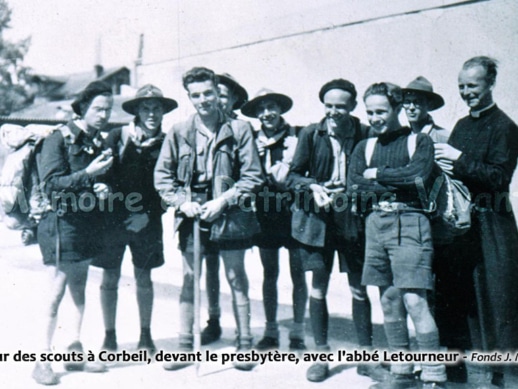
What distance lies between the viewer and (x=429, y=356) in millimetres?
2885

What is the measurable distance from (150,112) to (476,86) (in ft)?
6.93

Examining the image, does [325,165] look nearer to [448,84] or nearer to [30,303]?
[448,84]

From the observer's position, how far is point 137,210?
368 cm

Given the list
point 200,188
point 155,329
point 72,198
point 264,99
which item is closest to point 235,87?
point 264,99

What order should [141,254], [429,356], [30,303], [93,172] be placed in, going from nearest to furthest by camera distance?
[429,356] → [93,172] → [141,254] → [30,303]

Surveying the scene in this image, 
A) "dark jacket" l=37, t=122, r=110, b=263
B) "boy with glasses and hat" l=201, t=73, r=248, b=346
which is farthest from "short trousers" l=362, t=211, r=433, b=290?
"dark jacket" l=37, t=122, r=110, b=263

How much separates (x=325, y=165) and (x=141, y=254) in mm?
1427

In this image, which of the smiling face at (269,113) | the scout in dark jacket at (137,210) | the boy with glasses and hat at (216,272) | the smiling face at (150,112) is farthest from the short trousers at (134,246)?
the smiling face at (269,113)

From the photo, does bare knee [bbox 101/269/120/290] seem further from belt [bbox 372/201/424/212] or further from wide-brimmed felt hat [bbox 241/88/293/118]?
belt [bbox 372/201/424/212]

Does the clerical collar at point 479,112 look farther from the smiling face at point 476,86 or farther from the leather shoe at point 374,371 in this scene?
the leather shoe at point 374,371

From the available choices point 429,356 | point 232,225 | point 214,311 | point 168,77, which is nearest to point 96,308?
point 214,311

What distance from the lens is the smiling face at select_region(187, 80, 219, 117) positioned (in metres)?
3.39

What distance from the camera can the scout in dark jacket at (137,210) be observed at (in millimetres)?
3623

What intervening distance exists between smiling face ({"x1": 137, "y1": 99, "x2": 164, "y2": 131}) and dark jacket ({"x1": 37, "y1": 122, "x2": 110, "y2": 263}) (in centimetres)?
42
